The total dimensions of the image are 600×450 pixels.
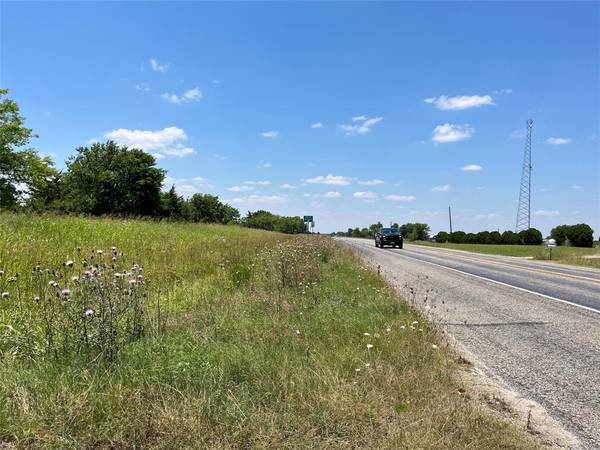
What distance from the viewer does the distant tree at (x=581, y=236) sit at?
42.7 m

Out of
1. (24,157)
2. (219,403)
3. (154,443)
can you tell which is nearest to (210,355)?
(219,403)

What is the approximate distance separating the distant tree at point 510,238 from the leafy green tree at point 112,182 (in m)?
51.8

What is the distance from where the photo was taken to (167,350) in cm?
396

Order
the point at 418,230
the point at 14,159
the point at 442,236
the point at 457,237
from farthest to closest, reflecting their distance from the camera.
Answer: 1. the point at 418,230
2. the point at 442,236
3. the point at 457,237
4. the point at 14,159

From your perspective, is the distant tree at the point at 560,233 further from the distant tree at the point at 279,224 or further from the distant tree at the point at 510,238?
the distant tree at the point at 279,224

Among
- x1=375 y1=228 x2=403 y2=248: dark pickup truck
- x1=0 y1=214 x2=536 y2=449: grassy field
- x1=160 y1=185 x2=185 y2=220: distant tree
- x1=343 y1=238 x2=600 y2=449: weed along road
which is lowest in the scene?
x1=343 y1=238 x2=600 y2=449: weed along road

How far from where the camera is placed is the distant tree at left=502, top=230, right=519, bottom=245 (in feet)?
175

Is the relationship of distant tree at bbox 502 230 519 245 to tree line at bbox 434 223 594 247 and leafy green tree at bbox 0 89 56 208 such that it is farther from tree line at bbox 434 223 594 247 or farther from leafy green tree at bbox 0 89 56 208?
leafy green tree at bbox 0 89 56 208

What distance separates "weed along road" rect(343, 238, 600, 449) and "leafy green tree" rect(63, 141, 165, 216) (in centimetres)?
6038

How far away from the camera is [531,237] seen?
5072 centimetres

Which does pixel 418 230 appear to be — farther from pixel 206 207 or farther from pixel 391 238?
pixel 391 238

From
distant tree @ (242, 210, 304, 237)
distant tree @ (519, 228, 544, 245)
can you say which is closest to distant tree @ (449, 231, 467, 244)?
distant tree @ (519, 228, 544, 245)

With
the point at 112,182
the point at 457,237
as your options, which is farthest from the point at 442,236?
the point at 112,182

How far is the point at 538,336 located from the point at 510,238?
5345 cm
